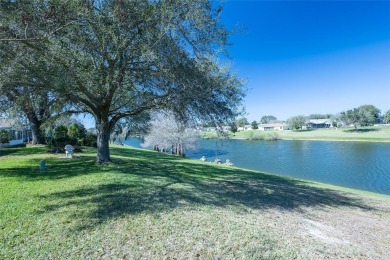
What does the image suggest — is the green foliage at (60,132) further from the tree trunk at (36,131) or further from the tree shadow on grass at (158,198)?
the tree shadow on grass at (158,198)

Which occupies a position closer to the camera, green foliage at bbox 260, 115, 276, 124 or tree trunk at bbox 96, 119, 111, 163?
tree trunk at bbox 96, 119, 111, 163

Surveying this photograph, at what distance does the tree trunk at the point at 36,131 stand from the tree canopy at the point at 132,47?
1214 centimetres

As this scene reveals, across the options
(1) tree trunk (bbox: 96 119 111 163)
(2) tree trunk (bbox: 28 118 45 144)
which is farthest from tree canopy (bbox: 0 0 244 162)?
(2) tree trunk (bbox: 28 118 45 144)

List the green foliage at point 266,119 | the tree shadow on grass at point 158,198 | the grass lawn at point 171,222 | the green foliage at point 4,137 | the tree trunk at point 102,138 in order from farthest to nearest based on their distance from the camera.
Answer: the green foliage at point 266,119 < the green foliage at point 4,137 < the tree trunk at point 102,138 < the tree shadow on grass at point 158,198 < the grass lawn at point 171,222

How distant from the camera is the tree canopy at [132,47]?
6211 mm

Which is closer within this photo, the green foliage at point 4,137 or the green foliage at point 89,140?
the green foliage at point 4,137

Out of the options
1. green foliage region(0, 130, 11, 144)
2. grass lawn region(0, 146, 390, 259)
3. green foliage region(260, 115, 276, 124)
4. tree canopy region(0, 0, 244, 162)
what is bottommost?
grass lawn region(0, 146, 390, 259)

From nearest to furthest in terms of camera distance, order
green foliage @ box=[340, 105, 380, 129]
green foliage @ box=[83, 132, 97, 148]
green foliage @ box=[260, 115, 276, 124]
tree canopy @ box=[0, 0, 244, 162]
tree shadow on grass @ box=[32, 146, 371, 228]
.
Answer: tree shadow on grass @ box=[32, 146, 371, 228] → tree canopy @ box=[0, 0, 244, 162] → green foliage @ box=[83, 132, 97, 148] → green foliage @ box=[340, 105, 380, 129] → green foliage @ box=[260, 115, 276, 124]

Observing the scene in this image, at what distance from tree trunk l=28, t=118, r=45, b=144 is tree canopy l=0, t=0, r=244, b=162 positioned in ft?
39.8

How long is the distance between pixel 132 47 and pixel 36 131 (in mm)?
16674

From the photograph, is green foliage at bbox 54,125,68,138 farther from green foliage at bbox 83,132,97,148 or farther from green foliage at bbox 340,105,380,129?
green foliage at bbox 340,105,380,129

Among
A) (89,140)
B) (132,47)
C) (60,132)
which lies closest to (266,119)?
(89,140)

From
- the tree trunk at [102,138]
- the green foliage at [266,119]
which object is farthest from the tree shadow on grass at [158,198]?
the green foliage at [266,119]

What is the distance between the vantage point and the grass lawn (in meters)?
3.87
